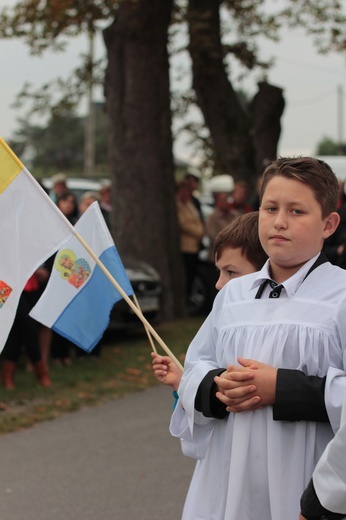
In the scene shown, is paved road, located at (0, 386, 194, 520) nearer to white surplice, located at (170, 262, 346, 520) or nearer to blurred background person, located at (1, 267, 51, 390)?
blurred background person, located at (1, 267, 51, 390)

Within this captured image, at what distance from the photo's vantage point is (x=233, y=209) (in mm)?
13750

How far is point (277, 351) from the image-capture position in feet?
9.10

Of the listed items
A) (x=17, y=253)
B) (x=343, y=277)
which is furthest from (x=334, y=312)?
(x=17, y=253)

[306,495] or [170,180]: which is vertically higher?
[306,495]

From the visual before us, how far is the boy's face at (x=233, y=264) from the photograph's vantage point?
350 centimetres

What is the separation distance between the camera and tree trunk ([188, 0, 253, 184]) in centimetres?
1574

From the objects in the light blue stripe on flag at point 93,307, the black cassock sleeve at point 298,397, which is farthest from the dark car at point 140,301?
the black cassock sleeve at point 298,397

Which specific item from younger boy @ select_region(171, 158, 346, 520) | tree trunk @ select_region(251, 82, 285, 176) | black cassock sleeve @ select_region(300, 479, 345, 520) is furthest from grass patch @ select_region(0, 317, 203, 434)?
black cassock sleeve @ select_region(300, 479, 345, 520)

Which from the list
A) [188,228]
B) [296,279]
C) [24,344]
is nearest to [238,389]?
[296,279]

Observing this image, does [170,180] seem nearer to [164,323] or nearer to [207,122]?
[164,323]

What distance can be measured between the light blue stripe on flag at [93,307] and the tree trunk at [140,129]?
29.7 ft

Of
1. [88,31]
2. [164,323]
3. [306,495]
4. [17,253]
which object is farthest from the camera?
[88,31]

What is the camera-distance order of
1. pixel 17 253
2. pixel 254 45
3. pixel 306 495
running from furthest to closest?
pixel 254 45
pixel 17 253
pixel 306 495

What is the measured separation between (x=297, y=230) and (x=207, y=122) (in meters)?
13.5
